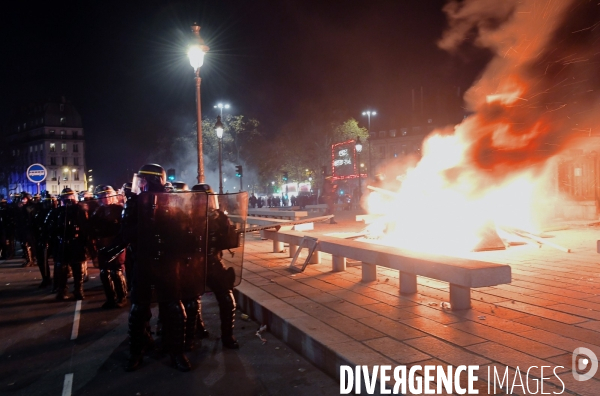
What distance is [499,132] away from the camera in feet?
33.4

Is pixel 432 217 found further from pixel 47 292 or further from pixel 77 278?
pixel 47 292

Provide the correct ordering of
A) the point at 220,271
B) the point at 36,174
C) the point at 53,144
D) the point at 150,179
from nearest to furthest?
the point at 150,179, the point at 220,271, the point at 36,174, the point at 53,144

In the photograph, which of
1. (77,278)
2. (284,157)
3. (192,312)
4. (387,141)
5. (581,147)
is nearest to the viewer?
(192,312)

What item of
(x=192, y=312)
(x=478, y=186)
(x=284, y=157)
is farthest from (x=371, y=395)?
(x=284, y=157)

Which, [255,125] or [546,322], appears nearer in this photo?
[546,322]

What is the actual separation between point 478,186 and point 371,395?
8.34m

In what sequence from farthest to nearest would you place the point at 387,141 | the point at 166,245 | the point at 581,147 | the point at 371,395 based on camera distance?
1. the point at 387,141
2. the point at 581,147
3. the point at 166,245
4. the point at 371,395

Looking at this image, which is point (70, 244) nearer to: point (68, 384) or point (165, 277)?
point (68, 384)

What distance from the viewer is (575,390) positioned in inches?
127

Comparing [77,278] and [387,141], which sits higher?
[387,141]

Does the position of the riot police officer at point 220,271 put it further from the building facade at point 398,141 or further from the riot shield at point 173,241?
the building facade at point 398,141

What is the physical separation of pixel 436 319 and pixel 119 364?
355 centimetres

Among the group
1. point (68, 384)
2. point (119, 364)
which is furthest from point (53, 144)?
point (68, 384)

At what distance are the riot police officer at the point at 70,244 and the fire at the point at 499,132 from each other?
262 inches
